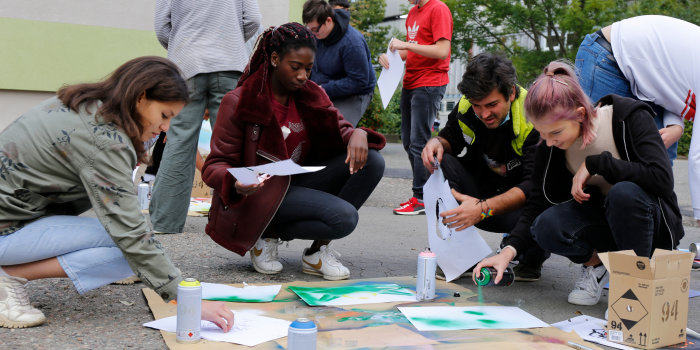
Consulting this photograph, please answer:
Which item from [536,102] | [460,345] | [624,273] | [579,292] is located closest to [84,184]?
[460,345]

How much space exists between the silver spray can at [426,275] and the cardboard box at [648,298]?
74cm

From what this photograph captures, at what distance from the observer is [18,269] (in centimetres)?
240

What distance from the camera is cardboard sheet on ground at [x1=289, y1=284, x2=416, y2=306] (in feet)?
9.41

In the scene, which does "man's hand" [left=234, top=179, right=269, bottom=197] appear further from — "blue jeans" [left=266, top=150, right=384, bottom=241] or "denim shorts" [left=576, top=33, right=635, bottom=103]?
"denim shorts" [left=576, top=33, right=635, bottom=103]

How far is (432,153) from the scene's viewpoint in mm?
3430

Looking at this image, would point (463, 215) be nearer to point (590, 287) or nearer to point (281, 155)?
point (590, 287)

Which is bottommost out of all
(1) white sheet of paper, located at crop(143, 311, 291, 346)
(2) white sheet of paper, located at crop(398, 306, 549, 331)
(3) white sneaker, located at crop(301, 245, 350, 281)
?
(3) white sneaker, located at crop(301, 245, 350, 281)

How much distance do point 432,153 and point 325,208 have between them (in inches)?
24.4

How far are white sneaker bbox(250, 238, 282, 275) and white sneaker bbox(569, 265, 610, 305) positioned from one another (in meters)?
1.41

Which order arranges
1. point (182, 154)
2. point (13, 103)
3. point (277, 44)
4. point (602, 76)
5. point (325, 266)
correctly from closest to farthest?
point (277, 44)
point (325, 266)
point (602, 76)
point (182, 154)
point (13, 103)

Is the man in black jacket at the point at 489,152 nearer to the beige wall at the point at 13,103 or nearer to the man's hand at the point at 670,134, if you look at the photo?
the man's hand at the point at 670,134

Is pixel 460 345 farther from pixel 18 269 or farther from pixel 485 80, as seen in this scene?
pixel 18 269

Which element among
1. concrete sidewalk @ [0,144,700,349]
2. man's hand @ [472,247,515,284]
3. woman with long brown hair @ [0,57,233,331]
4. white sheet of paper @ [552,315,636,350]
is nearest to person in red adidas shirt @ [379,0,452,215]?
concrete sidewalk @ [0,144,700,349]

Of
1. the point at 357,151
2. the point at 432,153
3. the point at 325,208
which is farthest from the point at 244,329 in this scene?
the point at 432,153
